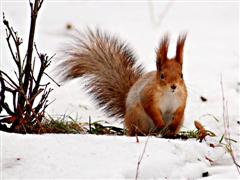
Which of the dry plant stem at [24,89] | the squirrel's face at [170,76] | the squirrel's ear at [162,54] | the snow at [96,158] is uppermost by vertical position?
the squirrel's ear at [162,54]

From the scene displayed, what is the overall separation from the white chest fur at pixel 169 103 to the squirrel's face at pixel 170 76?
0.17 ft

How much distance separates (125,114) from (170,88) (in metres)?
0.49

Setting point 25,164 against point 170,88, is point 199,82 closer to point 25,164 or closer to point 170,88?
point 170,88

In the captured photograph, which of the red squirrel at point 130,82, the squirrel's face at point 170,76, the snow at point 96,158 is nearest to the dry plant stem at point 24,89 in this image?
the snow at point 96,158

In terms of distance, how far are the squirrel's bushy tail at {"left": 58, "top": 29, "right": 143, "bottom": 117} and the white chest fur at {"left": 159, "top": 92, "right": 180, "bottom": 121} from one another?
1.53 ft

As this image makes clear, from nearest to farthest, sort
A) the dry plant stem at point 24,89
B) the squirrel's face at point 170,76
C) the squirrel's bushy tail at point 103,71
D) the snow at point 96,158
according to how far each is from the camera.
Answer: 1. the snow at point 96,158
2. the dry plant stem at point 24,89
3. the squirrel's face at point 170,76
4. the squirrel's bushy tail at point 103,71

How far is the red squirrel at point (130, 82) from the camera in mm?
3879

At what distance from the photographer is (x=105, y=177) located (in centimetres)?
262

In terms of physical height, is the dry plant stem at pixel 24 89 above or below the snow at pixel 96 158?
above

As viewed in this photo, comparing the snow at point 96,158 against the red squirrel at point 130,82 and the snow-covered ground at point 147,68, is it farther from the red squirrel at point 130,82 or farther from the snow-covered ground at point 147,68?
the red squirrel at point 130,82

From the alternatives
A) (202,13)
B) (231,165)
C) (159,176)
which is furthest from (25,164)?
(202,13)

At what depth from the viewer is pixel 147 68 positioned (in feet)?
18.8

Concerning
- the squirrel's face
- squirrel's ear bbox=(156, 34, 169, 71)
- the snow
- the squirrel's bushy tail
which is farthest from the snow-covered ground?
squirrel's ear bbox=(156, 34, 169, 71)

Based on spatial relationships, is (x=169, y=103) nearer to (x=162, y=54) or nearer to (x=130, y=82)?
(x=162, y=54)
